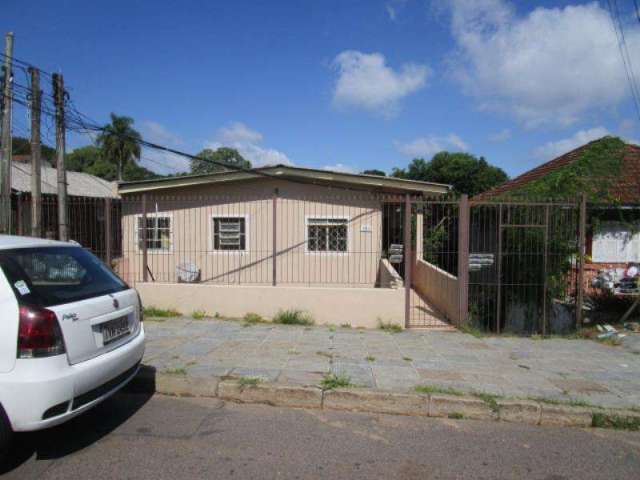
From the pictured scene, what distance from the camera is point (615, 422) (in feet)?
13.8

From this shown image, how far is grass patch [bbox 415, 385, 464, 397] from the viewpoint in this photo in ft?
14.9

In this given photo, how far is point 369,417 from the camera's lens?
430 cm

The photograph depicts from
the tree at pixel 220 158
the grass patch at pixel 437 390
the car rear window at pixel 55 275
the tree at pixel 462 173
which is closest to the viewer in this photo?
the car rear window at pixel 55 275

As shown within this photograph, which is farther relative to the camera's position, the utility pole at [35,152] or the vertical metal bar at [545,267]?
the utility pole at [35,152]

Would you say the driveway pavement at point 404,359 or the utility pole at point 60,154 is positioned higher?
the utility pole at point 60,154

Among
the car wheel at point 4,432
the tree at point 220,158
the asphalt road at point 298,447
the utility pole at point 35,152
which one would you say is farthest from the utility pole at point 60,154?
the tree at point 220,158

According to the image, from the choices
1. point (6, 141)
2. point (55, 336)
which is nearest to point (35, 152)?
point (6, 141)

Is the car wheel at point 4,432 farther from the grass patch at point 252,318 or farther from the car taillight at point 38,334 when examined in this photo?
the grass patch at point 252,318

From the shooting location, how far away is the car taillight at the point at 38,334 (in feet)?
9.72

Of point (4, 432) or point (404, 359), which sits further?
point (404, 359)

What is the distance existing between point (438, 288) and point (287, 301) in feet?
10.9

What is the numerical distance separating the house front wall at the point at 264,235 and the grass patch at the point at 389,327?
3.30 m

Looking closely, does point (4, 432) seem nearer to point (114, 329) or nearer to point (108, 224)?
point (114, 329)

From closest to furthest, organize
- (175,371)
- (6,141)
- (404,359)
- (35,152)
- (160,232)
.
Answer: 1. (175,371)
2. (404,359)
3. (35,152)
4. (6,141)
5. (160,232)
